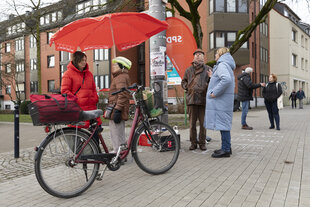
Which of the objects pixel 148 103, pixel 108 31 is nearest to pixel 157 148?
pixel 148 103

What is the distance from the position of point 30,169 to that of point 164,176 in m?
2.29

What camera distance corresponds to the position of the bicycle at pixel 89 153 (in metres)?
3.29

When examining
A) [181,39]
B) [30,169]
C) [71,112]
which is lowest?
[30,169]

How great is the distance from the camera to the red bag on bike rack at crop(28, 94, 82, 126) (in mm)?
3152

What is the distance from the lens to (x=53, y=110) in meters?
3.21

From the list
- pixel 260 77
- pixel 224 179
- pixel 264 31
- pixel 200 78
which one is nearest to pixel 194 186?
pixel 224 179

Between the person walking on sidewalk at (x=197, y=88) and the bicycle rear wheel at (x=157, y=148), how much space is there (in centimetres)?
170

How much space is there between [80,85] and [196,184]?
7.36ft

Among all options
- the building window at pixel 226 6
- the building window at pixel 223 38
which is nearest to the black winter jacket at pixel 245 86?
the building window at pixel 223 38

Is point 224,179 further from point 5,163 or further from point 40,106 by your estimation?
point 5,163

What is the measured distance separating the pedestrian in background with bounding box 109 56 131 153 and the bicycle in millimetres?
291

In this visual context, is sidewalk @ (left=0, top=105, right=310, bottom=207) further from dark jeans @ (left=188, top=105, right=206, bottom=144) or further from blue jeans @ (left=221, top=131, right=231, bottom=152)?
dark jeans @ (left=188, top=105, right=206, bottom=144)

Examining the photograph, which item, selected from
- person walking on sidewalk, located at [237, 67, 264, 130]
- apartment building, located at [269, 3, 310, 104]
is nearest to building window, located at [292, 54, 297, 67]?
apartment building, located at [269, 3, 310, 104]

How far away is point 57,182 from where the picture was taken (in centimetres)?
338
